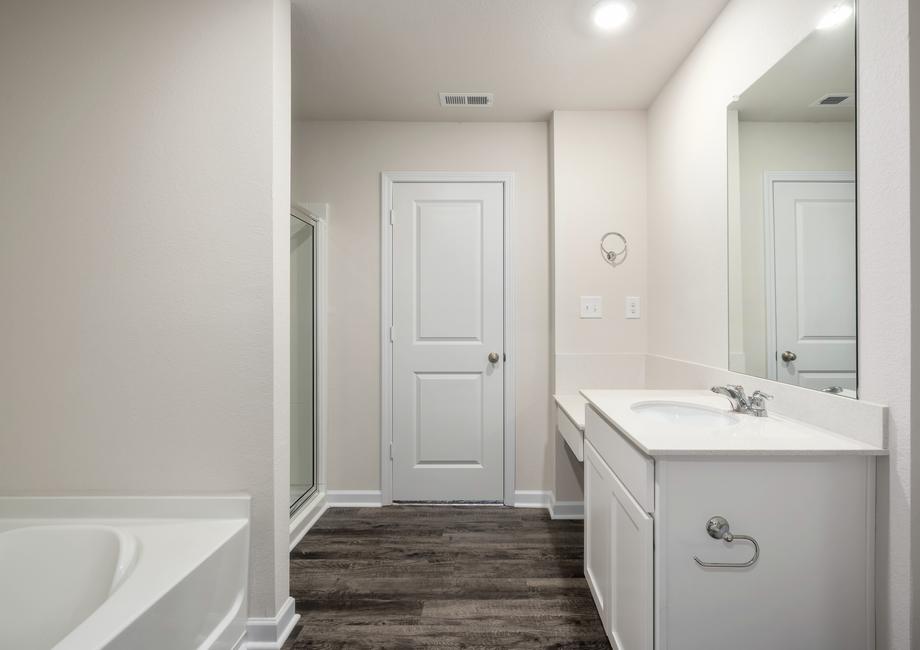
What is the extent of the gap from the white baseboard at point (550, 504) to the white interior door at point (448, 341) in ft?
0.44

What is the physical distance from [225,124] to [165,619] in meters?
1.55

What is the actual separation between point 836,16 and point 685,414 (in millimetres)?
1268

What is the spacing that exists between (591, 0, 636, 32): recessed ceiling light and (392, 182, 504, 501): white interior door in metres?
1.11

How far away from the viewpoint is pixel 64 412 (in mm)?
1723

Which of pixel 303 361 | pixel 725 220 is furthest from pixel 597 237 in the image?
pixel 303 361

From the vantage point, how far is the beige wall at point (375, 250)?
292 cm

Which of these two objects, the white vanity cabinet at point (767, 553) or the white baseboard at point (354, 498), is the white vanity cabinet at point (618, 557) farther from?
the white baseboard at point (354, 498)

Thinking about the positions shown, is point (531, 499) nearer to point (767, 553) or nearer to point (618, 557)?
point (618, 557)

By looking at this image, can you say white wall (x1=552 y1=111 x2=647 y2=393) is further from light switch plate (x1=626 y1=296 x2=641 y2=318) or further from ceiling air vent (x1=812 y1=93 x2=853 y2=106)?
ceiling air vent (x1=812 y1=93 x2=853 y2=106)

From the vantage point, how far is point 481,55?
7.23 ft

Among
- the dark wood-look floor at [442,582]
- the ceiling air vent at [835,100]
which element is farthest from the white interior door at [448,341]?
the ceiling air vent at [835,100]

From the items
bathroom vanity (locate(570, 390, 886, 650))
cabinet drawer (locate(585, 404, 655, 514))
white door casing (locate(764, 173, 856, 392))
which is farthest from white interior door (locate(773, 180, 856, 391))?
cabinet drawer (locate(585, 404, 655, 514))

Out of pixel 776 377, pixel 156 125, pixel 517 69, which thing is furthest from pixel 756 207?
pixel 156 125

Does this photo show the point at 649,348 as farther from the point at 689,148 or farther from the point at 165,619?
the point at 165,619
